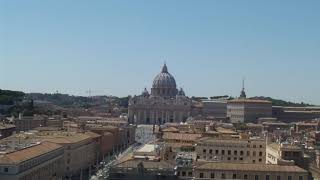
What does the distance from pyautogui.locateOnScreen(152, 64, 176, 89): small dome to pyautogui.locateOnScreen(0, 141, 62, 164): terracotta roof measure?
132 metres

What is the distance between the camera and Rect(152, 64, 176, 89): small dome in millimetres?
186625

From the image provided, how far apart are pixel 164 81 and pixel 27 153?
142573mm

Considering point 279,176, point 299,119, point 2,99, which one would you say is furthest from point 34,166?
point 299,119

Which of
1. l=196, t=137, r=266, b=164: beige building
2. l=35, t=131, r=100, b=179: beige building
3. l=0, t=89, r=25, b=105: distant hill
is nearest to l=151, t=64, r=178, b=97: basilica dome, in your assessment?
l=0, t=89, r=25, b=105: distant hill

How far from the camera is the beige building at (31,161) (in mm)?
40219

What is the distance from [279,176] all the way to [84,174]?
2810 cm

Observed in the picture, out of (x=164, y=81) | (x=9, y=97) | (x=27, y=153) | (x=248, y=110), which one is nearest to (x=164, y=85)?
(x=164, y=81)

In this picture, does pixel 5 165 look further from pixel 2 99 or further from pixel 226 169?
pixel 2 99

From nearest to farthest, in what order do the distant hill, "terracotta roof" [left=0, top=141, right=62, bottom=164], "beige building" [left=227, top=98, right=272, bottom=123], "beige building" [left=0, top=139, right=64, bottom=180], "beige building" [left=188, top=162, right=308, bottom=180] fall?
"beige building" [left=188, top=162, right=308, bottom=180] < "beige building" [left=0, top=139, right=64, bottom=180] < "terracotta roof" [left=0, top=141, right=62, bottom=164] < the distant hill < "beige building" [left=227, top=98, right=272, bottom=123]

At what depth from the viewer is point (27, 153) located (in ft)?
146

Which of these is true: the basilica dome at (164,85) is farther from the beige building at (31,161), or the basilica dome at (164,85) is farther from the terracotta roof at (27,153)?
the terracotta roof at (27,153)

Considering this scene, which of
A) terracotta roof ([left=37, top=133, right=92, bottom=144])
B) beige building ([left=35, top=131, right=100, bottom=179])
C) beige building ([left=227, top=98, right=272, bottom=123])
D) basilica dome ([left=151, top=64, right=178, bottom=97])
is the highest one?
basilica dome ([left=151, top=64, right=178, bottom=97])

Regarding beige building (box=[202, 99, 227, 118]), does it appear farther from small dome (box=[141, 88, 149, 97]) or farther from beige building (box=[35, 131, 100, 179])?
beige building (box=[35, 131, 100, 179])

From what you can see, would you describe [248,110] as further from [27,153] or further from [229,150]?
[27,153]
